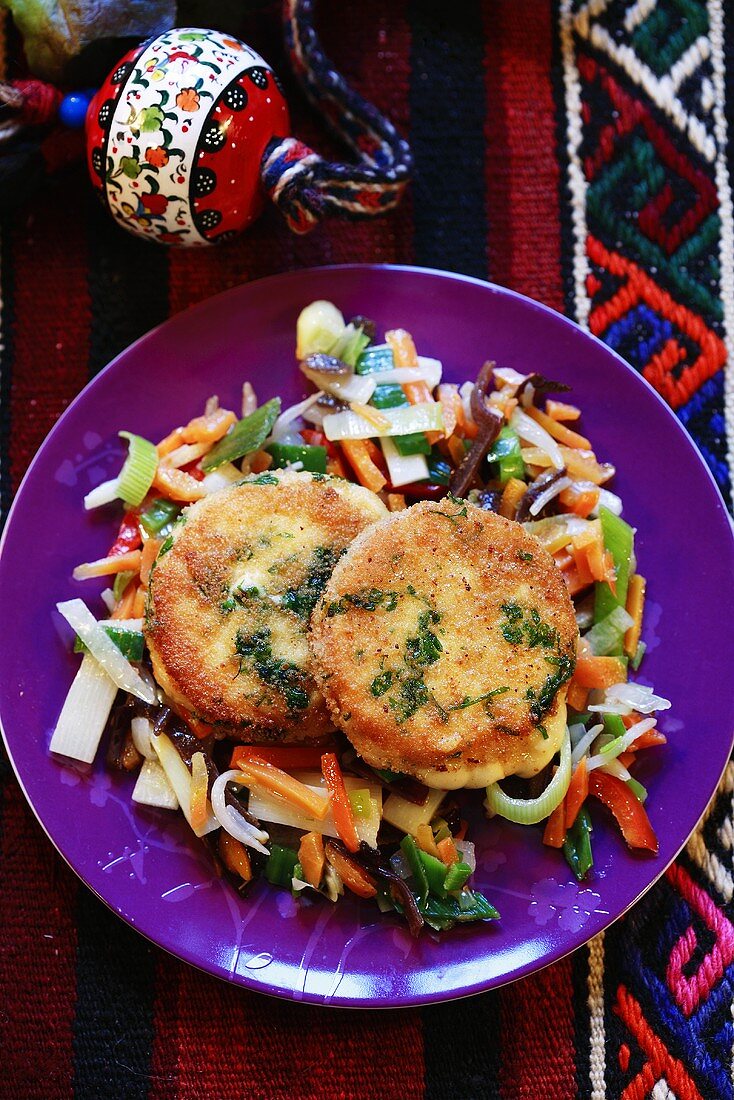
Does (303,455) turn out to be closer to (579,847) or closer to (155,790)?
(155,790)

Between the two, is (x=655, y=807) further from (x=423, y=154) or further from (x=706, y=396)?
(x=423, y=154)

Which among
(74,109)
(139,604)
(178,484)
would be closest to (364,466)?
(178,484)

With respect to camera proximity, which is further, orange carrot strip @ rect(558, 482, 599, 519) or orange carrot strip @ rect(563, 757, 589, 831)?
orange carrot strip @ rect(558, 482, 599, 519)

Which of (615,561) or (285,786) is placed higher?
(615,561)

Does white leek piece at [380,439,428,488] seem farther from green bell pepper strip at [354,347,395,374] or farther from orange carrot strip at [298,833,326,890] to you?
orange carrot strip at [298,833,326,890]

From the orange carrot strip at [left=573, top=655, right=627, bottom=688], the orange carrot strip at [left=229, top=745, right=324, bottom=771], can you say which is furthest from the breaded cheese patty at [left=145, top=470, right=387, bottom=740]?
the orange carrot strip at [left=573, top=655, right=627, bottom=688]

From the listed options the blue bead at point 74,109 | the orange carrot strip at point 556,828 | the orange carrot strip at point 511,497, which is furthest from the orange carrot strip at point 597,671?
the blue bead at point 74,109

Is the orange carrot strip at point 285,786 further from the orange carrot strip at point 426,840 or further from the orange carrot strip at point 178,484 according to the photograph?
the orange carrot strip at point 178,484
